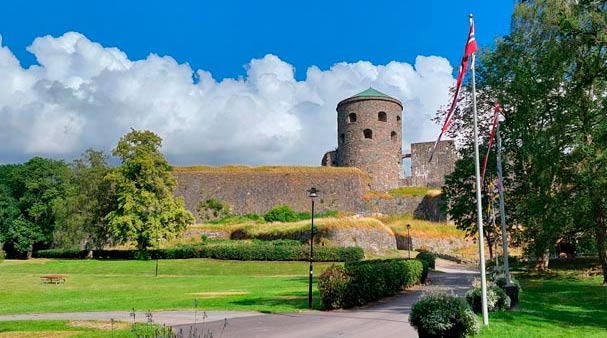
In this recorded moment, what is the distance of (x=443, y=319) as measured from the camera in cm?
870

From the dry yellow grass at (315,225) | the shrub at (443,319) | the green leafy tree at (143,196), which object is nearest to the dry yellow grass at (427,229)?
the dry yellow grass at (315,225)

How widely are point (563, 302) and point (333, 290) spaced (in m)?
7.05

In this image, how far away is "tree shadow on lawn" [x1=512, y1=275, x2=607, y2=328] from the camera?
12.1 metres

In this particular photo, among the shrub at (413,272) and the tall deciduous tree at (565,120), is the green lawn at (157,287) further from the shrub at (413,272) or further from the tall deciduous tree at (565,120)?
the tall deciduous tree at (565,120)

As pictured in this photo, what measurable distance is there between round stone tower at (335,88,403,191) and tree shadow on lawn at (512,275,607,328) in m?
27.8

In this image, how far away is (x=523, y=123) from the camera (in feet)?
66.2

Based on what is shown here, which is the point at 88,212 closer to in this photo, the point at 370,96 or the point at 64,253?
the point at 64,253

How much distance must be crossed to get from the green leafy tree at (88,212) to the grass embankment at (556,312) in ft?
101

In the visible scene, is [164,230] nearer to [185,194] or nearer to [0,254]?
[0,254]

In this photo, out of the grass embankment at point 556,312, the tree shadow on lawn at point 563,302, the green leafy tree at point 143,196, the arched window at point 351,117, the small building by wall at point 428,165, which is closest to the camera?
the grass embankment at point 556,312

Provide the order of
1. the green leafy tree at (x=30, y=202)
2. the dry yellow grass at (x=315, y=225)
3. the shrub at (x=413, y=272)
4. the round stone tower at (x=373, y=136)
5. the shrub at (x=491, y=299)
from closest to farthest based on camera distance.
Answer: the shrub at (x=491, y=299) < the shrub at (x=413, y=272) < the dry yellow grass at (x=315, y=225) < the green leafy tree at (x=30, y=202) < the round stone tower at (x=373, y=136)

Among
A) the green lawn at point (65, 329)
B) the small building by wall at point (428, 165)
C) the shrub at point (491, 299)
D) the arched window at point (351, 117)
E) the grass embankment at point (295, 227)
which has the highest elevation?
the arched window at point (351, 117)

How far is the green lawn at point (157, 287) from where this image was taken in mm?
16172

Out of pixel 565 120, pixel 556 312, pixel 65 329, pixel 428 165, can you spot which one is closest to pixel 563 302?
pixel 556 312
